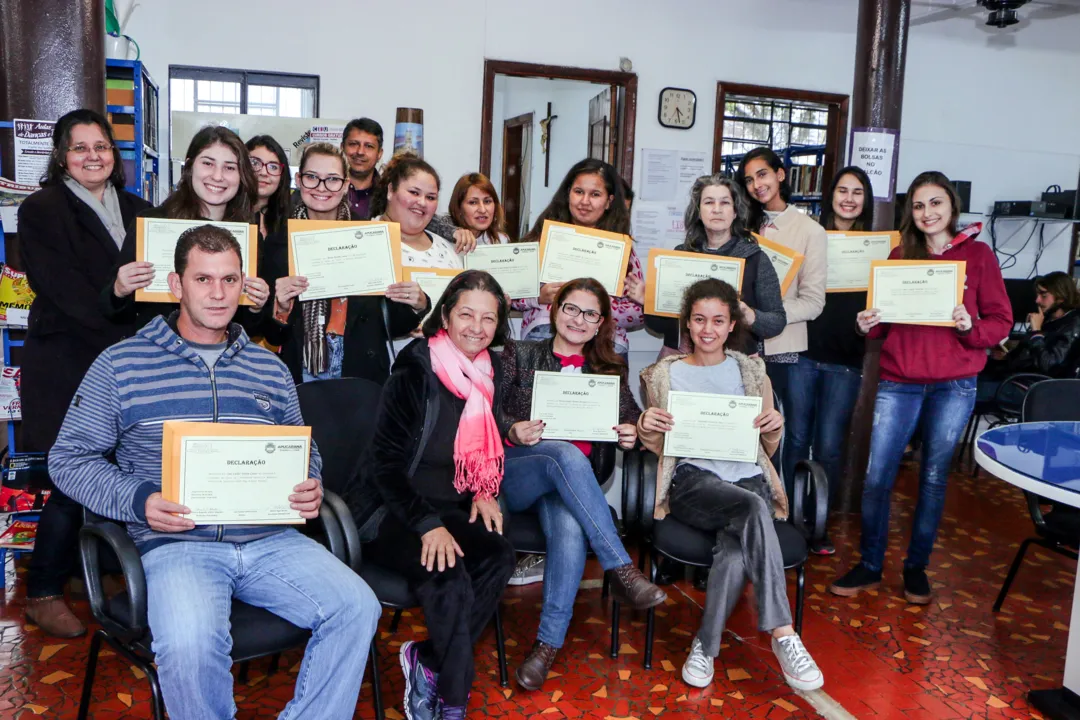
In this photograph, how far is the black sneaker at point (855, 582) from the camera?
365 centimetres

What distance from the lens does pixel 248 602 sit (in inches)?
83.9

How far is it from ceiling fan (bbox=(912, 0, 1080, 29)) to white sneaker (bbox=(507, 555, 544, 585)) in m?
5.36

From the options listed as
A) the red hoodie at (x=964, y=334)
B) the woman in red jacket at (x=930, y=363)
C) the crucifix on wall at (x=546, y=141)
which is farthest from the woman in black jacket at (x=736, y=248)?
the crucifix on wall at (x=546, y=141)

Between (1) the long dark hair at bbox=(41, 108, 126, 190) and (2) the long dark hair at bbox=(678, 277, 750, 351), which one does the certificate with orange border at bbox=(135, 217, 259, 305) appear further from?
(2) the long dark hair at bbox=(678, 277, 750, 351)

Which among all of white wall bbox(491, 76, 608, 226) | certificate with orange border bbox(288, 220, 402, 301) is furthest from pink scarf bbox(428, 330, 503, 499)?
white wall bbox(491, 76, 608, 226)

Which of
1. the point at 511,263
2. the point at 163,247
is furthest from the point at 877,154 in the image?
the point at 163,247

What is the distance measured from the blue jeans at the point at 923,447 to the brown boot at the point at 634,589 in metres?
1.29

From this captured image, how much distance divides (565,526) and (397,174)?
1.43 m

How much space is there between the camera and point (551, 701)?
107 inches

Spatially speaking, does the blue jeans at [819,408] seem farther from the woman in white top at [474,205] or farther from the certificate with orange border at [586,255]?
the woman in white top at [474,205]

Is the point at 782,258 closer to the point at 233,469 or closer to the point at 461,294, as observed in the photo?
the point at 461,294

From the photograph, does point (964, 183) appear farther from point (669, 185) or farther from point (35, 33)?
point (35, 33)

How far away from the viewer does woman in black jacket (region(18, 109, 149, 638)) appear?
2.91 meters

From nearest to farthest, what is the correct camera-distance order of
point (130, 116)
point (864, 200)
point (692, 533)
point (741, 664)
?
1. point (692, 533)
2. point (741, 664)
3. point (864, 200)
4. point (130, 116)
